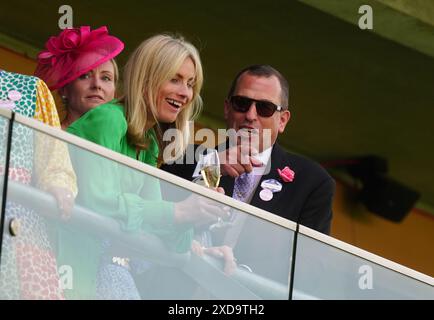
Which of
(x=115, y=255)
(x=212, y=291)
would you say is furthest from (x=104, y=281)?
(x=212, y=291)

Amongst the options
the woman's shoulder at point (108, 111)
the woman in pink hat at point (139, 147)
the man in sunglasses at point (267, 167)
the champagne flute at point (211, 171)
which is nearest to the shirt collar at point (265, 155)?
the man in sunglasses at point (267, 167)

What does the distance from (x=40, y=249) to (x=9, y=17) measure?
570 centimetres

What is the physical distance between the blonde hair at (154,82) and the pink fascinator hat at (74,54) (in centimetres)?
36

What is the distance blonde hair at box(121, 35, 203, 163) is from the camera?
718 centimetres

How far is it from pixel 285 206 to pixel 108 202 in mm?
1349

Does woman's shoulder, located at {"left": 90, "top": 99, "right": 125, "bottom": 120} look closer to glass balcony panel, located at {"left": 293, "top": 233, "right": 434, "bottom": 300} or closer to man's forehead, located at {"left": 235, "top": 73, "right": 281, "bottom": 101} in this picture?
glass balcony panel, located at {"left": 293, "top": 233, "right": 434, "bottom": 300}

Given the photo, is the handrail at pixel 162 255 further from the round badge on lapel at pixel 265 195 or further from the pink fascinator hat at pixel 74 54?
the pink fascinator hat at pixel 74 54

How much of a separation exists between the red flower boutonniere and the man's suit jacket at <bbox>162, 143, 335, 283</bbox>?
0.02m

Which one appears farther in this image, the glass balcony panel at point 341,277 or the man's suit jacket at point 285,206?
the glass balcony panel at point 341,277

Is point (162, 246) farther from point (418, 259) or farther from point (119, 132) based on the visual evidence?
point (418, 259)

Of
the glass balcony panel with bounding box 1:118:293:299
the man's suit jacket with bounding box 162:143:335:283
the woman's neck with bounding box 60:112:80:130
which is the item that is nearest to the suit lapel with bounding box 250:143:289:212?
the man's suit jacket with bounding box 162:143:335:283

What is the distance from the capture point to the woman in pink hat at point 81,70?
25.2 ft
